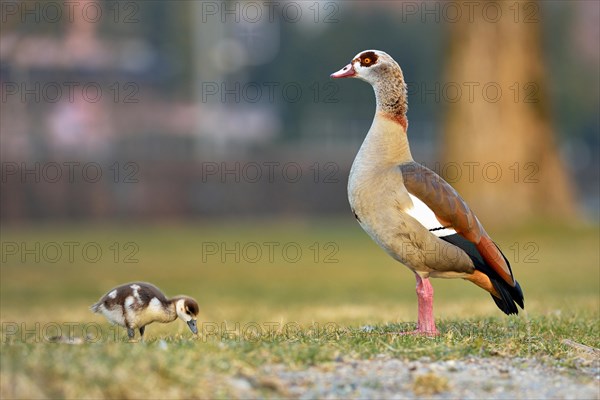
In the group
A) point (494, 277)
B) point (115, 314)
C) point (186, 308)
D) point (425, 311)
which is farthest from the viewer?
point (186, 308)

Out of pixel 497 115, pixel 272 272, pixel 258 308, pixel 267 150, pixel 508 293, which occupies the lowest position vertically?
pixel 272 272

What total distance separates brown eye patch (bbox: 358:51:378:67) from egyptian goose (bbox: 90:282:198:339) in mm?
2142

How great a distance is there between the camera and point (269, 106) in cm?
6275

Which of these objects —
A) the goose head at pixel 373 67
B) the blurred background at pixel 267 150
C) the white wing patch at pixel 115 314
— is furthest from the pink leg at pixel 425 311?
the blurred background at pixel 267 150

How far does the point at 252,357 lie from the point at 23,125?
38871mm

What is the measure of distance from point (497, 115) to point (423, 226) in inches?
721

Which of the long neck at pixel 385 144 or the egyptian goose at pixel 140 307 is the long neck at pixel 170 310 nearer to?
the egyptian goose at pixel 140 307

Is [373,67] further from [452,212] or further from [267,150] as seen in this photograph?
[267,150]

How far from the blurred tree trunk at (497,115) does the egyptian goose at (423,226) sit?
17409 mm

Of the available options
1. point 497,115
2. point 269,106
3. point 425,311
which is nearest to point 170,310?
point 425,311

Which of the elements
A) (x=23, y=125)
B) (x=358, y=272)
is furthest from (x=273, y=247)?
(x=23, y=125)

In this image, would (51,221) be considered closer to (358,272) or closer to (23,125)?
(23,125)

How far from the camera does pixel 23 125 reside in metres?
43.6

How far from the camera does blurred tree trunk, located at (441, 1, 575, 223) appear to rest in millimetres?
25219
